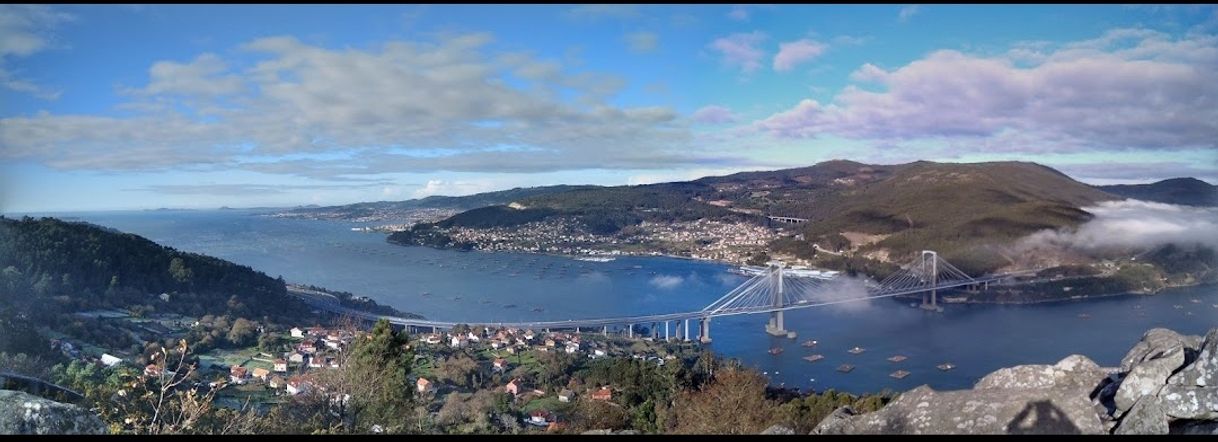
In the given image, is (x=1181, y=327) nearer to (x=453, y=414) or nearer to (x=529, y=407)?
(x=529, y=407)

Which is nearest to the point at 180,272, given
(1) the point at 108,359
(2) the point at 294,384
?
(1) the point at 108,359

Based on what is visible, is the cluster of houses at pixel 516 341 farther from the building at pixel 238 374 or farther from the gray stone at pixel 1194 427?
the gray stone at pixel 1194 427

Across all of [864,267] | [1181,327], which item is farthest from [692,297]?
[1181,327]

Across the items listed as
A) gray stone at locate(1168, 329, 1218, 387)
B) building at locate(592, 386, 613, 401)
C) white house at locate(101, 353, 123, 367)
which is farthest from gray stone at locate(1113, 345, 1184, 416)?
white house at locate(101, 353, 123, 367)

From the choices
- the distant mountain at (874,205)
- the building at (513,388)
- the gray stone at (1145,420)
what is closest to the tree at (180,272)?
the building at (513,388)

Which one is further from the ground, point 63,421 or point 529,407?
point 63,421

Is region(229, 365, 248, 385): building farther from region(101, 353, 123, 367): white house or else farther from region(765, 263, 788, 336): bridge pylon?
region(765, 263, 788, 336): bridge pylon
